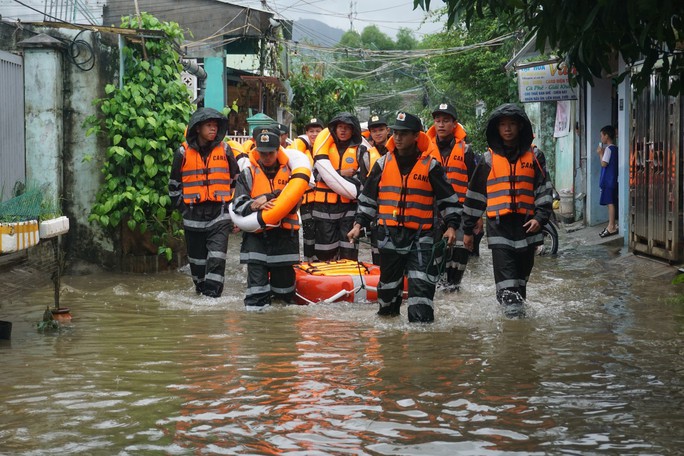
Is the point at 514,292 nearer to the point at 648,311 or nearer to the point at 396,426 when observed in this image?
the point at 648,311

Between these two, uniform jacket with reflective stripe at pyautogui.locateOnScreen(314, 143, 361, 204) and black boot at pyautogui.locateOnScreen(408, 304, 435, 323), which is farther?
uniform jacket with reflective stripe at pyautogui.locateOnScreen(314, 143, 361, 204)

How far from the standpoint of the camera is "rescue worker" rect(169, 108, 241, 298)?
1114 centimetres

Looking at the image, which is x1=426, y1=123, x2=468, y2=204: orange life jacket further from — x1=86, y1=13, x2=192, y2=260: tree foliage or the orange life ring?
x1=86, y1=13, x2=192, y2=260: tree foliage

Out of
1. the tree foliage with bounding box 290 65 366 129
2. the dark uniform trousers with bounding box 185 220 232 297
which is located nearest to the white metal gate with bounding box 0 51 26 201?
the dark uniform trousers with bounding box 185 220 232 297

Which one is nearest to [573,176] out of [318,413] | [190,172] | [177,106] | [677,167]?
[677,167]

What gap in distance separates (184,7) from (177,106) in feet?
49.0

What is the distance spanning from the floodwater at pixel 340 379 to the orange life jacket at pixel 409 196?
954 mm

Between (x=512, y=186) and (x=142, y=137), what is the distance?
5.52 meters

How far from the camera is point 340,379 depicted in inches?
273

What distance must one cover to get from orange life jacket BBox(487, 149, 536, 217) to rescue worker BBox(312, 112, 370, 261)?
10.0 ft

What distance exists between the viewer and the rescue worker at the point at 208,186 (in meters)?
11.1

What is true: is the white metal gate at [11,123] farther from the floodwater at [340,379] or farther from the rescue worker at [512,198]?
the rescue worker at [512,198]

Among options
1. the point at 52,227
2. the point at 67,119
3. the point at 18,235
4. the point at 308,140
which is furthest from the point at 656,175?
the point at 18,235

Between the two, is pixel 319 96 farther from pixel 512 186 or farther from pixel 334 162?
pixel 512 186
